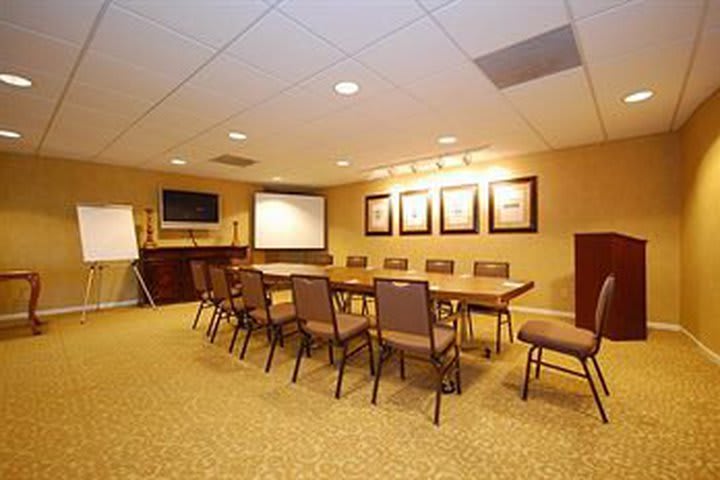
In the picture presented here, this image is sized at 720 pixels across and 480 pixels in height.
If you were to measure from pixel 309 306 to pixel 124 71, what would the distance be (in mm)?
2366

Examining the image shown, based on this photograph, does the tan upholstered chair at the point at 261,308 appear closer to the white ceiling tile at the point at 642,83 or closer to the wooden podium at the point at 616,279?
the white ceiling tile at the point at 642,83

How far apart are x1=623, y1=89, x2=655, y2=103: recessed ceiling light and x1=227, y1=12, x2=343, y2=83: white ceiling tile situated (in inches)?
110

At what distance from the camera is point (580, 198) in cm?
474

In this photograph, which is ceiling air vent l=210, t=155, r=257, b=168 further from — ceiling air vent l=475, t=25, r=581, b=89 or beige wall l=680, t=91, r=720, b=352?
beige wall l=680, t=91, r=720, b=352

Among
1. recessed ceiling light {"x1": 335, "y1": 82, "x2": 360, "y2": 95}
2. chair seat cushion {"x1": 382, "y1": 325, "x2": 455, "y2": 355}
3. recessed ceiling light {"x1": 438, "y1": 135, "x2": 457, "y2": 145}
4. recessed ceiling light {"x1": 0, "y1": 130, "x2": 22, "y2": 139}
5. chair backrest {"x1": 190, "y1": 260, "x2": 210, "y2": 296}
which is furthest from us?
recessed ceiling light {"x1": 438, "y1": 135, "x2": 457, "y2": 145}

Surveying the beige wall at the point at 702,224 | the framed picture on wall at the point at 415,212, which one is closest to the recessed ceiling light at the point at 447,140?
the framed picture on wall at the point at 415,212

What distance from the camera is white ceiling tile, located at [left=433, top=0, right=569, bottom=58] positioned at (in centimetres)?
183

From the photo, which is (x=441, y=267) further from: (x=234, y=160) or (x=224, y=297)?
(x=234, y=160)

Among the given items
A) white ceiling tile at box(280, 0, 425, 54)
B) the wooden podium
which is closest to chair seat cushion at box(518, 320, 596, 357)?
the wooden podium

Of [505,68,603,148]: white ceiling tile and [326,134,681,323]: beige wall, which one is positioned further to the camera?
[326,134,681,323]: beige wall

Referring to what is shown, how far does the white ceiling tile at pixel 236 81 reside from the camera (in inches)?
97.0

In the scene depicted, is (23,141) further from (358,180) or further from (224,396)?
(358,180)

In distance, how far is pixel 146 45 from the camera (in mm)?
2189

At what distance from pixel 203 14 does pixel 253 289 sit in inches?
84.3
